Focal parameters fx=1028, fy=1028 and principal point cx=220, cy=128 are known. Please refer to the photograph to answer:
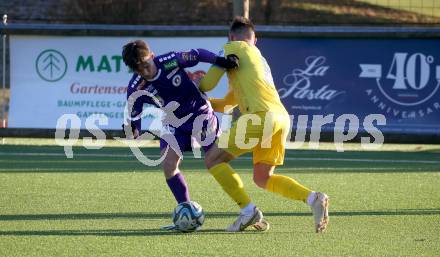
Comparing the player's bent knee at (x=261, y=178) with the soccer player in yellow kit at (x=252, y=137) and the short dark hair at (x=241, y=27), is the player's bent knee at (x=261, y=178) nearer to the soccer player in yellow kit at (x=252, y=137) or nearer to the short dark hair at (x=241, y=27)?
the soccer player in yellow kit at (x=252, y=137)

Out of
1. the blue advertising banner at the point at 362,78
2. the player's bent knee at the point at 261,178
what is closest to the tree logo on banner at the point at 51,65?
the blue advertising banner at the point at 362,78

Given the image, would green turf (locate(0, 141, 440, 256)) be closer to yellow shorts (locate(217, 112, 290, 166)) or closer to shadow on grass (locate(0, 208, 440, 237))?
shadow on grass (locate(0, 208, 440, 237))

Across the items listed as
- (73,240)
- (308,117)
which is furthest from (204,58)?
(308,117)

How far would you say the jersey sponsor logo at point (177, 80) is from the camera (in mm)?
7621

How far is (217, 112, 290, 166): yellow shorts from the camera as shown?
7.49 metres

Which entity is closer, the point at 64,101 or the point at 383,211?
the point at 383,211

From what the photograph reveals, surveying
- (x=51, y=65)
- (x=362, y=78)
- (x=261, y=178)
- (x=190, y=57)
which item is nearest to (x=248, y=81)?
(x=190, y=57)

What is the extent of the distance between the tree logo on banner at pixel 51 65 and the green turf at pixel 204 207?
1361 millimetres

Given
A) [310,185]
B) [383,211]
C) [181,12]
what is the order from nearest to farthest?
[383,211] < [310,185] < [181,12]

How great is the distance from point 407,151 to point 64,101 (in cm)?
484

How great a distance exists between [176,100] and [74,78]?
6979 mm

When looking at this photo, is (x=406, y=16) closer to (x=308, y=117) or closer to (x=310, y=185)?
(x=308, y=117)

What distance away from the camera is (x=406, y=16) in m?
20.0

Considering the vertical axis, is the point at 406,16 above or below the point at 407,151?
above
